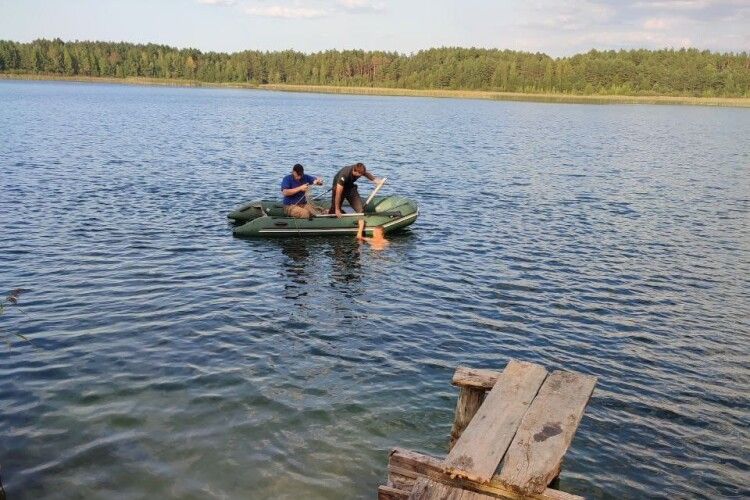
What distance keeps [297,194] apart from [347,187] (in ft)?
4.81

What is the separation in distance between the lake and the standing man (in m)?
1.07

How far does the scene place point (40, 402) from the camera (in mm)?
8219

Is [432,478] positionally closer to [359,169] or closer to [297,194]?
[359,169]

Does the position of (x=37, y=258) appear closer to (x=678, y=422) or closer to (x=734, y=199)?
(x=678, y=422)

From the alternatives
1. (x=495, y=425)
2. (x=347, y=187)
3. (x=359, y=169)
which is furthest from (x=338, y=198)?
(x=495, y=425)

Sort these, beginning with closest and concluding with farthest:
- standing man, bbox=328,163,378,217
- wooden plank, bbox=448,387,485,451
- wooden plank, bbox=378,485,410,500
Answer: wooden plank, bbox=378,485,410,500, wooden plank, bbox=448,387,485,451, standing man, bbox=328,163,378,217

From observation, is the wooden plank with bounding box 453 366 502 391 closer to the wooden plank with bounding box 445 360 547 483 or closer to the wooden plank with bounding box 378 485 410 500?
the wooden plank with bounding box 445 360 547 483

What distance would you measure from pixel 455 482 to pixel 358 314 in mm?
7470

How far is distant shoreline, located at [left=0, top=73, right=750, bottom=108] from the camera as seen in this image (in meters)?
125

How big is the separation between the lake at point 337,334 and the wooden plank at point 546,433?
60.7 inches

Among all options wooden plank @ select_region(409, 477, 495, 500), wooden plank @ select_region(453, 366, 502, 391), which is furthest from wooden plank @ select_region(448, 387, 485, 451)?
wooden plank @ select_region(409, 477, 495, 500)

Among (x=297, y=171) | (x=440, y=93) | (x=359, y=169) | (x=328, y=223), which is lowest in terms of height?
(x=328, y=223)

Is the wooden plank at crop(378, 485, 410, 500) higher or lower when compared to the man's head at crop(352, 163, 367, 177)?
lower

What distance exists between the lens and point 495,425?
5457 millimetres
